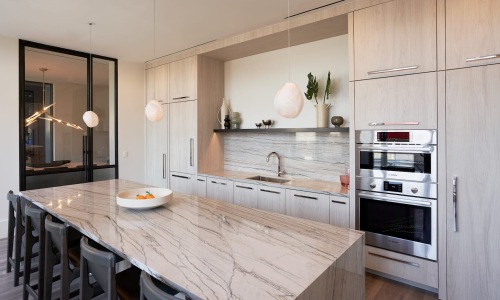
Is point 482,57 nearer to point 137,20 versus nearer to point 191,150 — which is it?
point 137,20

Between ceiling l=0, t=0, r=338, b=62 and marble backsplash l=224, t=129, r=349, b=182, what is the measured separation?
145 centimetres

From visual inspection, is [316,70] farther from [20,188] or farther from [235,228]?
[20,188]

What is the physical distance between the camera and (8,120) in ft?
12.4

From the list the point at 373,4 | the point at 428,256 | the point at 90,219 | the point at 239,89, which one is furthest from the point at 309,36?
the point at 90,219

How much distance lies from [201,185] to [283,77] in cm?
193

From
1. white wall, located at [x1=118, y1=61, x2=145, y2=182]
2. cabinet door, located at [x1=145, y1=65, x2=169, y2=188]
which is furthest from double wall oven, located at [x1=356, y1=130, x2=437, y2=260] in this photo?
white wall, located at [x1=118, y1=61, x2=145, y2=182]

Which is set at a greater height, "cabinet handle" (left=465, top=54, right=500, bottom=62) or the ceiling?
the ceiling

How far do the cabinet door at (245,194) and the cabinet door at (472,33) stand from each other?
7.55 feet

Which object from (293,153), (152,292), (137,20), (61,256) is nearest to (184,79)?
(137,20)

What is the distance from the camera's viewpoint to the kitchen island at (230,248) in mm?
1098

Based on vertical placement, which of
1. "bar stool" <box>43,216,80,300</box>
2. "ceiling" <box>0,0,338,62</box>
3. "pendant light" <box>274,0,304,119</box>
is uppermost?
A: "ceiling" <box>0,0,338,62</box>

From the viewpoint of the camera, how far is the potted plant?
10.9 feet

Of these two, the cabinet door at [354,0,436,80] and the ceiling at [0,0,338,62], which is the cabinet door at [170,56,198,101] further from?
the cabinet door at [354,0,436,80]

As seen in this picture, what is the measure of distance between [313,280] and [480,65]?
2142 millimetres
